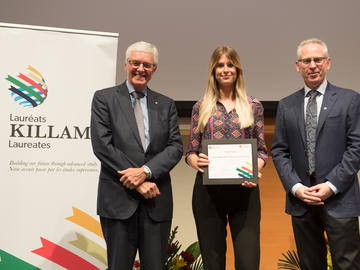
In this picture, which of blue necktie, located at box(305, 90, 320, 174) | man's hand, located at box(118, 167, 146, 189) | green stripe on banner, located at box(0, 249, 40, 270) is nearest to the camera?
man's hand, located at box(118, 167, 146, 189)

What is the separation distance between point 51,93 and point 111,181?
1.17 meters

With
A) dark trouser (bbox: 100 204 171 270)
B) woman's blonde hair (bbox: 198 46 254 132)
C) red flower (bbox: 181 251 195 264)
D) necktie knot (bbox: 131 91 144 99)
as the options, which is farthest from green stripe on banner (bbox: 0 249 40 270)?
woman's blonde hair (bbox: 198 46 254 132)

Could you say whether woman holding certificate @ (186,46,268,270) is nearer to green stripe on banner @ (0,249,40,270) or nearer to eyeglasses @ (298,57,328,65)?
eyeglasses @ (298,57,328,65)

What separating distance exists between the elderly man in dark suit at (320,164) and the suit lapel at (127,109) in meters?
0.89

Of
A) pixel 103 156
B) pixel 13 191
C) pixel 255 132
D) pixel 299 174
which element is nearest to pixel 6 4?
pixel 13 191

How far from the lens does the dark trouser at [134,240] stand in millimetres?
2170

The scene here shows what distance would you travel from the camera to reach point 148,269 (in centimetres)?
222

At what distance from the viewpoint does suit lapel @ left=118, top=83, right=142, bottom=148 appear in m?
2.25

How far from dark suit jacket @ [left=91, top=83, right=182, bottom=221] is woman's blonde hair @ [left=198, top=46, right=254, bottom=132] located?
25 centimetres

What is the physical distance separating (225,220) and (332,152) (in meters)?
0.71

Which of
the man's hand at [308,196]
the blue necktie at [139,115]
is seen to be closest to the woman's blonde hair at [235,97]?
the blue necktie at [139,115]

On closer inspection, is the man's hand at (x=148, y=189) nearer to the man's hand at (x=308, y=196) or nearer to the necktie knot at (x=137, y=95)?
the necktie knot at (x=137, y=95)

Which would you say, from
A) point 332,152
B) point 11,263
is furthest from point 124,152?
point 11,263

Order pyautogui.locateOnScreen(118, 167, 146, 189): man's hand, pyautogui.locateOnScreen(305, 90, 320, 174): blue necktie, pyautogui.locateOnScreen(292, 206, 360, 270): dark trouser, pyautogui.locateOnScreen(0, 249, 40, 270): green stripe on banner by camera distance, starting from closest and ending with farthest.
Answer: pyautogui.locateOnScreen(118, 167, 146, 189): man's hand
pyautogui.locateOnScreen(292, 206, 360, 270): dark trouser
pyautogui.locateOnScreen(305, 90, 320, 174): blue necktie
pyautogui.locateOnScreen(0, 249, 40, 270): green stripe on banner
